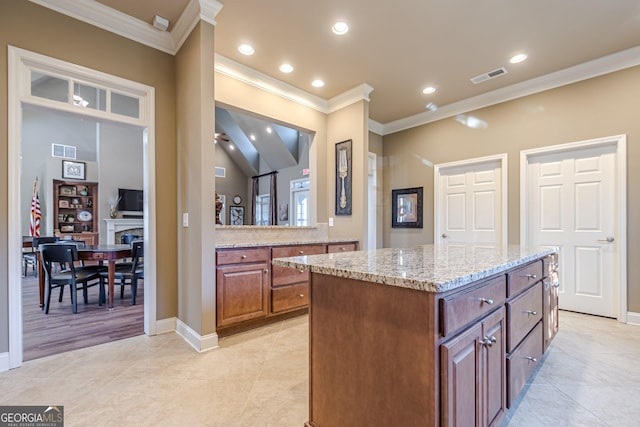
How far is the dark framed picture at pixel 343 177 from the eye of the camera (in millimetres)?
3992

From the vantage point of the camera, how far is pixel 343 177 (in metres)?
4.07

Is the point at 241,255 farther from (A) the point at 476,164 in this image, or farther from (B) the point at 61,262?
(A) the point at 476,164

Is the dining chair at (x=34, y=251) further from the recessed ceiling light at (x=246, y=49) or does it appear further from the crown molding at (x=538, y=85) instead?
the crown molding at (x=538, y=85)

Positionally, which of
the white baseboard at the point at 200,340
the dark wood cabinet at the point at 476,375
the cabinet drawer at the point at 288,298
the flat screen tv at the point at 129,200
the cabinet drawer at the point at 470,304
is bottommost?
the white baseboard at the point at 200,340

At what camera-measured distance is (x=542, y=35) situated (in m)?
2.84

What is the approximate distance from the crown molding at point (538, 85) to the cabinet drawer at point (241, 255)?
3.53 meters

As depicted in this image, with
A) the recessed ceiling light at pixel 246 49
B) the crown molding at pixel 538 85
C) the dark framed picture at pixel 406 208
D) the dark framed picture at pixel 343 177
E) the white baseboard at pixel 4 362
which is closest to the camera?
the white baseboard at pixel 4 362

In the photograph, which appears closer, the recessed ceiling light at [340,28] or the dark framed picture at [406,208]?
the recessed ceiling light at [340,28]

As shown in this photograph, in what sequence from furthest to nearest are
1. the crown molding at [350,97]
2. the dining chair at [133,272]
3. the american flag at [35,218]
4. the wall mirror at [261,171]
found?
the wall mirror at [261,171] → the american flag at [35,218] → the crown molding at [350,97] → the dining chair at [133,272]

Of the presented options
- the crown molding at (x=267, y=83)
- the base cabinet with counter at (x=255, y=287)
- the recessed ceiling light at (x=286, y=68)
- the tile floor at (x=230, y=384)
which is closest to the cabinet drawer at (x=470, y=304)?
the tile floor at (x=230, y=384)

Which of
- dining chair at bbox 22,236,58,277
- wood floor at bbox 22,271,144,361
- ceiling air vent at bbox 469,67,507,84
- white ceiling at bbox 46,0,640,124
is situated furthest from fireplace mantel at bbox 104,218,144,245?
ceiling air vent at bbox 469,67,507,84

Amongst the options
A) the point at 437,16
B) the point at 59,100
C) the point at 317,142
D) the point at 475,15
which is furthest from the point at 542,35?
the point at 59,100

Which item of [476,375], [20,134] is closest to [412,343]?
[476,375]

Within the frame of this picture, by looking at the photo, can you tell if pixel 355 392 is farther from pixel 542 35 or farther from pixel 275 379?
pixel 542 35
